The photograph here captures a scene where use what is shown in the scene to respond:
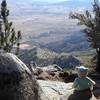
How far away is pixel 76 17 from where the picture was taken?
1122 inches

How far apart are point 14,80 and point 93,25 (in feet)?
65.6

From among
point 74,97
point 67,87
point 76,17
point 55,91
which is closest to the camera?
point 74,97

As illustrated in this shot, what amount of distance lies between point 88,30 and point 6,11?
1144 centimetres

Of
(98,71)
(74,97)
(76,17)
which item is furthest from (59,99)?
(76,17)

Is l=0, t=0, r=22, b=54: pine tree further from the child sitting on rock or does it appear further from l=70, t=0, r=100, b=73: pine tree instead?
the child sitting on rock

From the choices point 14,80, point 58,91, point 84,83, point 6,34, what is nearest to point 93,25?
point 6,34

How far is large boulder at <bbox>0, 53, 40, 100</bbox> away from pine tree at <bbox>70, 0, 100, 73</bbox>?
56.3 feet

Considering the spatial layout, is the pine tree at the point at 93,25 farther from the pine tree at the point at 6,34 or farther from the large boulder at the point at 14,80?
the large boulder at the point at 14,80

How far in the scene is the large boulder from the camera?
24.5ft

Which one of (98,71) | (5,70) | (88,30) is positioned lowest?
(98,71)

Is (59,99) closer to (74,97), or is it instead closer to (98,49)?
(74,97)

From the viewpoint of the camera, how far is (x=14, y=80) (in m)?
7.54

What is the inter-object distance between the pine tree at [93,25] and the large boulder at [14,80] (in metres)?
17.2

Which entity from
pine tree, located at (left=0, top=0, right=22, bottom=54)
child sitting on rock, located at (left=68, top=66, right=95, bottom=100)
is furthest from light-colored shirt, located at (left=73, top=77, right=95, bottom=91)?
pine tree, located at (left=0, top=0, right=22, bottom=54)
